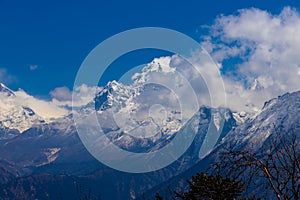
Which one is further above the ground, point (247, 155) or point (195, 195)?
point (195, 195)

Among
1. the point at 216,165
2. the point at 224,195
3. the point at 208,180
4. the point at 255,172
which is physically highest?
the point at 208,180

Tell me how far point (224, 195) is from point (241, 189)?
91 centimetres

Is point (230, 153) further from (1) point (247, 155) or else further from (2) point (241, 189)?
(2) point (241, 189)

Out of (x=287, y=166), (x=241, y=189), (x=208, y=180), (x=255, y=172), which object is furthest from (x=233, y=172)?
(x=208, y=180)

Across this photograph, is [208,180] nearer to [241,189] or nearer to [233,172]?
[241,189]

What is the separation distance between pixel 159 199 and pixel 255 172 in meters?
16.1

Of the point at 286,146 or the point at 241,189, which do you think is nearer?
the point at 286,146

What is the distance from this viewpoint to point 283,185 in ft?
48.4

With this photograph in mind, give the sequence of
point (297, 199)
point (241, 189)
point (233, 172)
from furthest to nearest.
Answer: point (241, 189), point (233, 172), point (297, 199)

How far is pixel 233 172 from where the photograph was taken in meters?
15.3

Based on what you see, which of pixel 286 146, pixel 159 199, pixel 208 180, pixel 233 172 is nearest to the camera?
pixel 233 172

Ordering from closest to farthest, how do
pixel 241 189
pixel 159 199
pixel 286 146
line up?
pixel 286 146, pixel 241 189, pixel 159 199

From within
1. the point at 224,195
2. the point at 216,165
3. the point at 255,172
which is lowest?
the point at 255,172

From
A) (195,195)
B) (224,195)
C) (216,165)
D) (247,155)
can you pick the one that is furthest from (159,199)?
(247,155)
